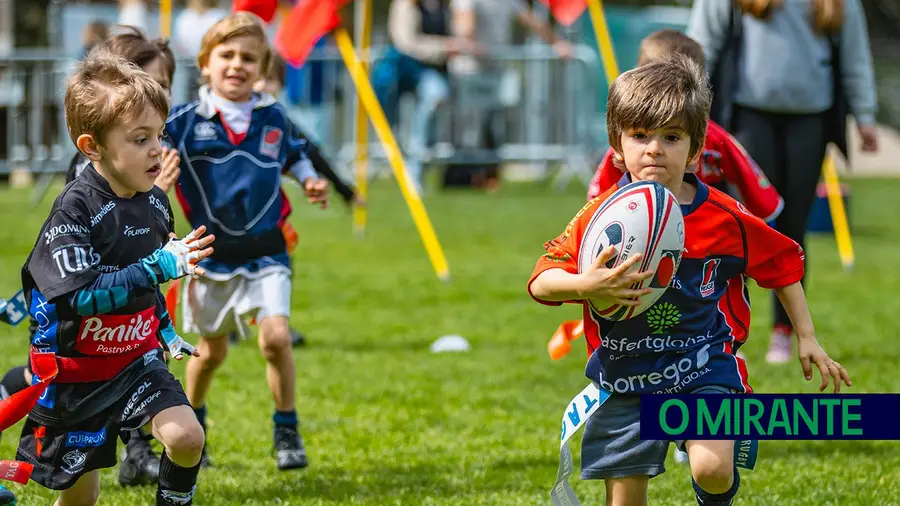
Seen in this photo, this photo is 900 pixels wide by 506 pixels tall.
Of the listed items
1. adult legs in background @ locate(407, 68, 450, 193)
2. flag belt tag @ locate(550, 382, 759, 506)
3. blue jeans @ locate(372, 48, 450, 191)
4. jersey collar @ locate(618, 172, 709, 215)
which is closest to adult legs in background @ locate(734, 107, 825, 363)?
jersey collar @ locate(618, 172, 709, 215)

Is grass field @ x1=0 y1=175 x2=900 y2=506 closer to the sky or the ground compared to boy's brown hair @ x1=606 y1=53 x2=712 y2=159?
closer to the ground

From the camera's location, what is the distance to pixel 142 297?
3.91 meters

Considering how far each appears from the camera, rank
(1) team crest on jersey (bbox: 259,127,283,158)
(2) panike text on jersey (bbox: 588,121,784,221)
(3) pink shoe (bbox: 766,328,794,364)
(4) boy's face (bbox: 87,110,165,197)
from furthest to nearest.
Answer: (3) pink shoe (bbox: 766,328,794,364) → (1) team crest on jersey (bbox: 259,127,283,158) → (2) panike text on jersey (bbox: 588,121,784,221) → (4) boy's face (bbox: 87,110,165,197)

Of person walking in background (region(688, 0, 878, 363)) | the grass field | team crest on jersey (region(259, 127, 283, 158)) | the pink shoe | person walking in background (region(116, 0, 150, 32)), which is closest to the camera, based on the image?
the grass field

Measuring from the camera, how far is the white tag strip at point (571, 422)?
147 inches

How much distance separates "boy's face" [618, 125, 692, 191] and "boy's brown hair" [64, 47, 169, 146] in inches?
55.4

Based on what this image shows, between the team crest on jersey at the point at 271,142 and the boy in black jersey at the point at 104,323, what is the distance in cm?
130

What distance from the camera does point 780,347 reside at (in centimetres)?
733

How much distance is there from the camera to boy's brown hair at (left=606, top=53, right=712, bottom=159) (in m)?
3.67

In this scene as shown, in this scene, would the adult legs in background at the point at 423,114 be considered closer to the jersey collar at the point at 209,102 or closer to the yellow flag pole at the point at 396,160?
the yellow flag pole at the point at 396,160

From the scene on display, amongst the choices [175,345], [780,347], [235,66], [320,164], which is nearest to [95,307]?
[175,345]

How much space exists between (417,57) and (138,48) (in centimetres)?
1094

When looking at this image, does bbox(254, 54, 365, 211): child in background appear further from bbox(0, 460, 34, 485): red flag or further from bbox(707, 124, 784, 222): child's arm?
bbox(0, 460, 34, 485): red flag

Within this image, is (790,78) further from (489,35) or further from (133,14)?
(489,35)
